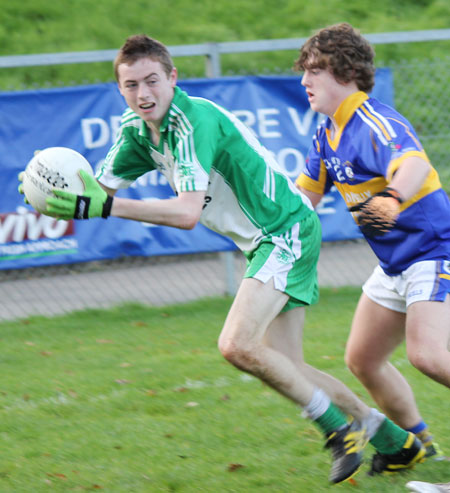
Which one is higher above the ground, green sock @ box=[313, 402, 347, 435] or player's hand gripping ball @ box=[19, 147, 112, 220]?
player's hand gripping ball @ box=[19, 147, 112, 220]

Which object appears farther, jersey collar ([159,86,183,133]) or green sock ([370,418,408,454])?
green sock ([370,418,408,454])

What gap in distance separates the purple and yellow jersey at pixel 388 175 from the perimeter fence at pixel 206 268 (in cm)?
457

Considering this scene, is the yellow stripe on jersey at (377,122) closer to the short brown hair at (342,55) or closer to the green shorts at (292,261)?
the short brown hair at (342,55)

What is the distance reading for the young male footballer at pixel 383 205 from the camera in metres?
3.79

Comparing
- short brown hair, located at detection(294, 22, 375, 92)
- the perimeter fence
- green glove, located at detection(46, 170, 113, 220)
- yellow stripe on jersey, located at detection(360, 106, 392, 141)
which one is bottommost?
the perimeter fence

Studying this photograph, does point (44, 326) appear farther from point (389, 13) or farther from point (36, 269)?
point (389, 13)

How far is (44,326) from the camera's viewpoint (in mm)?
7871

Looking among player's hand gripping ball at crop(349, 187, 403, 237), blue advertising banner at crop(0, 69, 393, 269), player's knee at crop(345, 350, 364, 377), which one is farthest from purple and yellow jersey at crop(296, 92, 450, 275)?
blue advertising banner at crop(0, 69, 393, 269)

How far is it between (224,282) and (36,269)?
2077 millimetres

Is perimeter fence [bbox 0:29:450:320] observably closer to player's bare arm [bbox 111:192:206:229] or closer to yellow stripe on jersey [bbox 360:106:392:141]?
yellow stripe on jersey [bbox 360:106:392:141]

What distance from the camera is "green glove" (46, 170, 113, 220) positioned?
11.8 ft

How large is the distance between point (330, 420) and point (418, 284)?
0.78 meters

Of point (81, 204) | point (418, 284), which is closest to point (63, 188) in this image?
point (81, 204)

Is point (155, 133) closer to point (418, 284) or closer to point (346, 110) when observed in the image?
point (346, 110)
